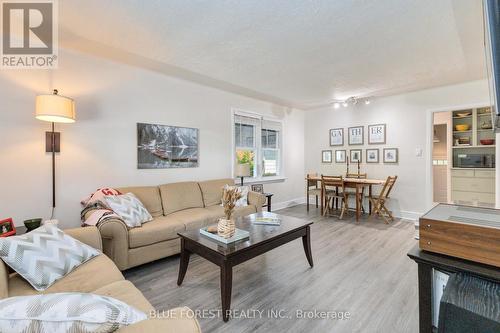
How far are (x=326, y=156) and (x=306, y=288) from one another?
401cm

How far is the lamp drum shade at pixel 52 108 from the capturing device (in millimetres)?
2236

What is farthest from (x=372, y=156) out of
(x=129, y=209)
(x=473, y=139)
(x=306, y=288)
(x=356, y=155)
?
(x=129, y=209)

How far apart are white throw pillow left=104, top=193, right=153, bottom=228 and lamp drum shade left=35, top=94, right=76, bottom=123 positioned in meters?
0.94

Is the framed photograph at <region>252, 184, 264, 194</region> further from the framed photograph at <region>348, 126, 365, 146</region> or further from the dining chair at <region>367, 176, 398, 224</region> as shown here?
the framed photograph at <region>348, 126, 365, 146</region>

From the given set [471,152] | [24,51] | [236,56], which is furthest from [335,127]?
[24,51]

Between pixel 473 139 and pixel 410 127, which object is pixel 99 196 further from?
pixel 473 139

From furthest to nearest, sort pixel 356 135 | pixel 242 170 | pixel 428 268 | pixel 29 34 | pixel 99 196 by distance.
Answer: pixel 356 135, pixel 242 170, pixel 99 196, pixel 29 34, pixel 428 268

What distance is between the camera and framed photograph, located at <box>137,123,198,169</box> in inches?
131

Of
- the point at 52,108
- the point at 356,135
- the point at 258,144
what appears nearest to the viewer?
the point at 52,108

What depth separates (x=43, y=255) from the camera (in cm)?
145

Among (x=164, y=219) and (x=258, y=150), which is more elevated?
(x=258, y=150)

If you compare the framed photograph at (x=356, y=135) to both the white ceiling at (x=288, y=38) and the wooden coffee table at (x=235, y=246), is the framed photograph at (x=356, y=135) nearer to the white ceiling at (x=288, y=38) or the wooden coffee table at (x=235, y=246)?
the white ceiling at (x=288, y=38)

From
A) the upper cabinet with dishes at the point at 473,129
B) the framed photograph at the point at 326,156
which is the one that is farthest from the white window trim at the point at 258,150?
the upper cabinet with dishes at the point at 473,129

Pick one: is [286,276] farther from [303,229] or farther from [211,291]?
[211,291]
